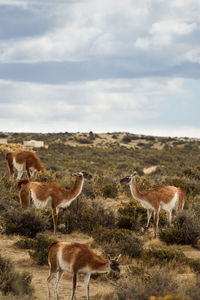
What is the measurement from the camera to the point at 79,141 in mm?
66438

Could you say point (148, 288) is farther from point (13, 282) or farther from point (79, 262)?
point (13, 282)

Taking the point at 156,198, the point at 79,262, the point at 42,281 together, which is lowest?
the point at 42,281

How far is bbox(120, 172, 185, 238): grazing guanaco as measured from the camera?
445 inches

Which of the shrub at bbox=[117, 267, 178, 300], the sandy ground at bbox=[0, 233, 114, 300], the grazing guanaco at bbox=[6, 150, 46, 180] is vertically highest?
the grazing guanaco at bbox=[6, 150, 46, 180]

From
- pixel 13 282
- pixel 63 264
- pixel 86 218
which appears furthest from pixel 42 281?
pixel 86 218

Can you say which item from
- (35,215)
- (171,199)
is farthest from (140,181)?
(35,215)

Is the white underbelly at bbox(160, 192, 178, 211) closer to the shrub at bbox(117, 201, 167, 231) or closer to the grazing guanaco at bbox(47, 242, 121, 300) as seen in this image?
the shrub at bbox(117, 201, 167, 231)

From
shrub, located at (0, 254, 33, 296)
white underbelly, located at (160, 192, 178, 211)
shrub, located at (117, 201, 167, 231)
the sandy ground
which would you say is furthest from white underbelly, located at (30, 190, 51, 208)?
shrub, located at (0, 254, 33, 296)

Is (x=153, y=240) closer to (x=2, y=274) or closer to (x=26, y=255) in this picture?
(x=26, y=255)

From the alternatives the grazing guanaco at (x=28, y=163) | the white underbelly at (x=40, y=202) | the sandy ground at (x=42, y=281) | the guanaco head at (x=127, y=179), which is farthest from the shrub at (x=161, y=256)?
the grazing guanaco at (x=28, y=163)

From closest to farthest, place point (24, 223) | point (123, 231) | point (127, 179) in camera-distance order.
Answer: point (123, 231) → point (127, 179) → point (24, 223)

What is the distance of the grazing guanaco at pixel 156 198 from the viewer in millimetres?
Result: 11297

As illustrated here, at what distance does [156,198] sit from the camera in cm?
1142

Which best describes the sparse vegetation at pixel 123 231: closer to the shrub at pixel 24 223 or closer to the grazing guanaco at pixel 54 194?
the shrub at pixel 24 223
